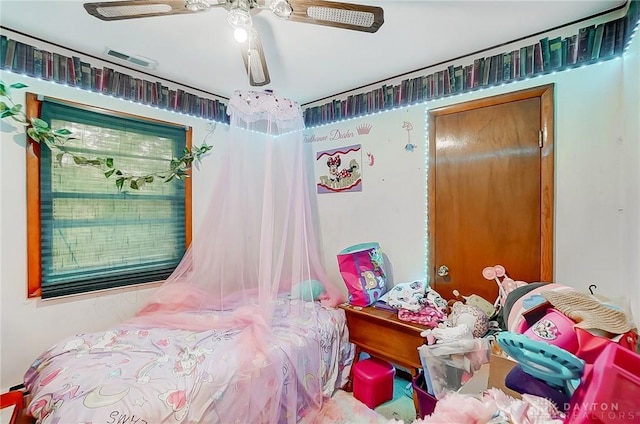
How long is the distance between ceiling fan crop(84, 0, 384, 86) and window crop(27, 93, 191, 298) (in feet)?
3.96

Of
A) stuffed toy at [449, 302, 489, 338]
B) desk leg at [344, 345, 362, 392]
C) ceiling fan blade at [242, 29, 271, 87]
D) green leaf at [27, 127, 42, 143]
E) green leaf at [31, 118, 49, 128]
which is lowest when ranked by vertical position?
desk leg at [344, 345, 362, 392]

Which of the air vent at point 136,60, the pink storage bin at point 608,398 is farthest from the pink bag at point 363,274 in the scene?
the air vent at point 136,60

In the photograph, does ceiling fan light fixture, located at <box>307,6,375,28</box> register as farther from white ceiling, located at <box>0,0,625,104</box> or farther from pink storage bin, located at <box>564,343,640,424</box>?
pink storage bin, located at <box>564,343,640,424</box>

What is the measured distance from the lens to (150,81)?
2.48 m

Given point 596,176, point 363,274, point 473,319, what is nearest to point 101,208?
point 363,274

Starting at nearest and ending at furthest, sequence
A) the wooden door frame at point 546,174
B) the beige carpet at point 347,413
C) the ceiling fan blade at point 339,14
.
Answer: the ceiling fan blade at point 339,14 < the wooden door frame at point 546,174 < the beige carpet at point 347,413

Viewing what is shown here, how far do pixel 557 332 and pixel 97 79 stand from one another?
3237 millimetres

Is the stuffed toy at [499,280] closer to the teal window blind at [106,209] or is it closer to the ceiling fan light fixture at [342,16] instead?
the ceiling fan light fixture at [342,16]

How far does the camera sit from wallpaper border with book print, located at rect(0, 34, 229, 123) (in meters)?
1.87

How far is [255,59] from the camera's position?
163 centimetres

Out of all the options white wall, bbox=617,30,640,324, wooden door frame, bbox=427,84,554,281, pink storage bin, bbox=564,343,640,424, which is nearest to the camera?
pink storage bin, bbox=564,343,640,424

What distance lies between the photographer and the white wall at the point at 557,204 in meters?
1.60

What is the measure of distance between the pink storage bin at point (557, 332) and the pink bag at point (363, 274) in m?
1.27

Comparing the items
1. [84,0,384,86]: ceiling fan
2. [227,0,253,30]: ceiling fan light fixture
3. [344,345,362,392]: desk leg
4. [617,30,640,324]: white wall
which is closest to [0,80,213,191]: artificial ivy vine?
[84,0,384,86]: ceiling fan
